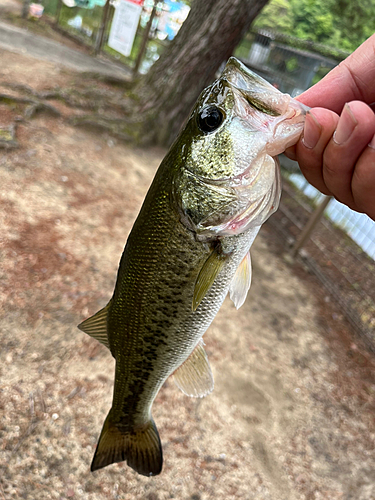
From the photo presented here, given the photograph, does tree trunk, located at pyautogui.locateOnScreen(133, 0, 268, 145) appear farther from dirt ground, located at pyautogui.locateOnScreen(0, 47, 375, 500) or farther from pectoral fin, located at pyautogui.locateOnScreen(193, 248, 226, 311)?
pectoral fin, located at pyautogui.locateOnScreen(193, 248, 226, 311)

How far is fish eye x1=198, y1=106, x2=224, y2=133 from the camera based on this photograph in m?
1.39

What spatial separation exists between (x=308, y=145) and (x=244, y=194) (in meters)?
0.28

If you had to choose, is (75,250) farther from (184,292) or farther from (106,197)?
(184,292)

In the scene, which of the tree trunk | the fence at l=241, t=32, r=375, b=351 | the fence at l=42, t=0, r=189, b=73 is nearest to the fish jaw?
the fence at l=241, t=32, r=375, b=351

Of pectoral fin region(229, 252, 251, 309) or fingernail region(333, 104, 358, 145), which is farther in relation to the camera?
pectoral fin region(229, 252, 251, 309)

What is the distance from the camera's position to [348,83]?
1.56m

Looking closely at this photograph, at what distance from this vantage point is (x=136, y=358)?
1706 mm

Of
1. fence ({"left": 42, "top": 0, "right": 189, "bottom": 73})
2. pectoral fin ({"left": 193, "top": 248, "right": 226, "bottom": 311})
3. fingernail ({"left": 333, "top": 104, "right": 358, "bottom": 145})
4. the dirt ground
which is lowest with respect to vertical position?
the dirt ground

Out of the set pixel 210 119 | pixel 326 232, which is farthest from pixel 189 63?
pixel 210 119

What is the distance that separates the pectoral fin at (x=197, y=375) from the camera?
181 cm

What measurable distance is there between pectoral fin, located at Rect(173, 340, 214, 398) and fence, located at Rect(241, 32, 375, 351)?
12.3ft

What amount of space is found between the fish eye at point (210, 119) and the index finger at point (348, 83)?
1.43 ft

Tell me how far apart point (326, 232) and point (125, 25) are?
7610 millimetres

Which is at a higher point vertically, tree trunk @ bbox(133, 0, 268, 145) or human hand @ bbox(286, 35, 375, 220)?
human hand @ bbox(286, 35, 375, 220)
